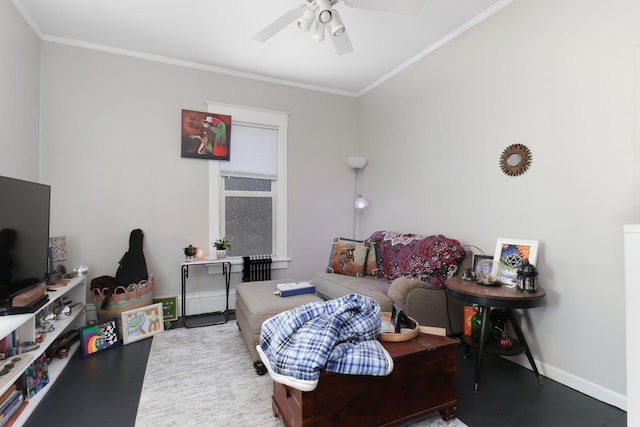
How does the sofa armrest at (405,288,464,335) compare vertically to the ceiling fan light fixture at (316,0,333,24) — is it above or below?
below

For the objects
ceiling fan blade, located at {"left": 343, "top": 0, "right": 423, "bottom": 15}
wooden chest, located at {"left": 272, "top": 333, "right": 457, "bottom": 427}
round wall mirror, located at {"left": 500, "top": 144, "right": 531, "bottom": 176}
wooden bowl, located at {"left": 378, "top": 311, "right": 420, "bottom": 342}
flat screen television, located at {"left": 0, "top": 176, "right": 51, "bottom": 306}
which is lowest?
wooden chest, located at {"left": 272, "top": 333, "right": 457, "bottom": 427}

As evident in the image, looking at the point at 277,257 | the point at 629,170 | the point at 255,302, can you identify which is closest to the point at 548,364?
the point at 629,170

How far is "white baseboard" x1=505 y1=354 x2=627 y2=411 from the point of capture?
190 centimetres

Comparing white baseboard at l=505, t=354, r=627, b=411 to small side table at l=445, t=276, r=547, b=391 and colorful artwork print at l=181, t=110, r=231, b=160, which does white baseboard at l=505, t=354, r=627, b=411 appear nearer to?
small side table at l=445, t=276, r=547, b=391

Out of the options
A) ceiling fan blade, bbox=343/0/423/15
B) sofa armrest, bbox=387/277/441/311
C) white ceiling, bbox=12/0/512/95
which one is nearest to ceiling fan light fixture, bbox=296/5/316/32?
ceiling fan blade, bbox=343/0/423/15

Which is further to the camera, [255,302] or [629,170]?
[255,302]

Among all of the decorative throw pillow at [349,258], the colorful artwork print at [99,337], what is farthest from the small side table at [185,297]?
the decorative throw pillow at [349,258]

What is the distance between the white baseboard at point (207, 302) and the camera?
144 inches

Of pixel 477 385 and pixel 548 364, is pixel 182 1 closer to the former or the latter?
pixel 477 385

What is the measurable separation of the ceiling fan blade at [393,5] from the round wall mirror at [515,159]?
4.14ft

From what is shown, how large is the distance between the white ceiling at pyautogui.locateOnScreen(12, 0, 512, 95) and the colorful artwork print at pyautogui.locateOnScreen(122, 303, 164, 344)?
257 centimetres

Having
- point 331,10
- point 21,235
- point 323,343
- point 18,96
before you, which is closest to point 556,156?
point 331,10

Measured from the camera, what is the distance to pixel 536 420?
5.81 feet

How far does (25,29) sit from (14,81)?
55cm
